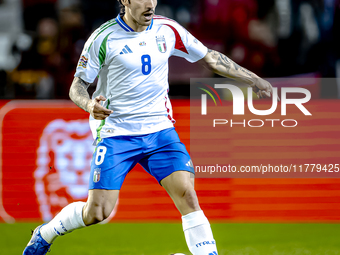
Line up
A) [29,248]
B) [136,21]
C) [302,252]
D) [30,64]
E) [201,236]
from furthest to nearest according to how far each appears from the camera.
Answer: [30,64] < [302,252] < [29,248] < [136,21] < [201,236]

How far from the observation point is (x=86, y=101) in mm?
2719

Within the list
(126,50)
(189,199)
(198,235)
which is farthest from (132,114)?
(198,235)

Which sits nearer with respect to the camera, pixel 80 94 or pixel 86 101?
pixel 86 101

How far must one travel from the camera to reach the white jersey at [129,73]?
9.51 feet

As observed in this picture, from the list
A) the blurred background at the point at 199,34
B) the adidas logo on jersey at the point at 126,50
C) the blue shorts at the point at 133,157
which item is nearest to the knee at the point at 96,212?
the blue shorts at the point at 133,157

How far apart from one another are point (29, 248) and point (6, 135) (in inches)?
77.5

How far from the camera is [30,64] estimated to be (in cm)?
576

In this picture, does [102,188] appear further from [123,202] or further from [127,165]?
[123,202]

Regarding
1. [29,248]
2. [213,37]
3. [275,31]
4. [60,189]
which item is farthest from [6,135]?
[275,31]

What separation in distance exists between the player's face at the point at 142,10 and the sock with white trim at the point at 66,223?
4.08ft

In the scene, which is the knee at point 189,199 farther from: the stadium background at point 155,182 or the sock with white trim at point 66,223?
the stadium background at point 155,182

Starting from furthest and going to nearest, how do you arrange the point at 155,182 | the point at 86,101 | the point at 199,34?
1. the point at 199,34
2. the point at 155,182
3. the point at 86,101

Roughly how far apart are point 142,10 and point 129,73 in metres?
0.39

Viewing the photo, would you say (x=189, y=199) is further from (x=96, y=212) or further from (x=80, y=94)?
(x=80, y=94)
